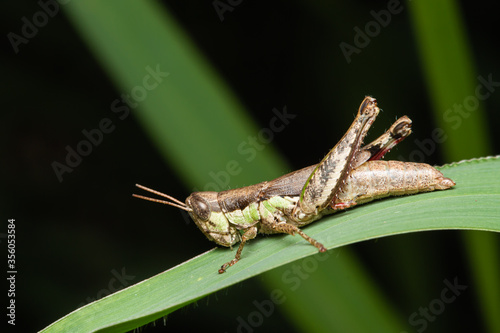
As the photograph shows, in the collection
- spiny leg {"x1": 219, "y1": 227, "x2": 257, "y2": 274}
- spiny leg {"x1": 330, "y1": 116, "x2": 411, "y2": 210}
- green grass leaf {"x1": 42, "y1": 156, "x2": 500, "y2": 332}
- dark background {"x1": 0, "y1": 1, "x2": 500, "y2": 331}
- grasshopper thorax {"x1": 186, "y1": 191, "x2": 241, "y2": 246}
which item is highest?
dark background {"x1": 0, "y1": 1, "x2": 500, "y2": 331}

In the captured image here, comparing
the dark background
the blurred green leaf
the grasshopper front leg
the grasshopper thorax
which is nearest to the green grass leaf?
the grasshopper front leg

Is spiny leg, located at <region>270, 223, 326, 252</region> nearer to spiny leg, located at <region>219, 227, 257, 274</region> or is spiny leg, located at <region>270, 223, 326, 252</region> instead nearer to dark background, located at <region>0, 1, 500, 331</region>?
spiny leg, located at <region>219, 227, 257, 274</region>

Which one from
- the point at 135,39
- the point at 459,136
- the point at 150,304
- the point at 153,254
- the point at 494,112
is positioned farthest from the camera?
the point at 153,254

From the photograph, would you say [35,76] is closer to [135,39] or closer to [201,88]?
[135,39]

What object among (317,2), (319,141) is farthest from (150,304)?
(317,2)

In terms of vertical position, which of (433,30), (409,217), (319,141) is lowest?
(409,217)

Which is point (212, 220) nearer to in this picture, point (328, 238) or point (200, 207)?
point (200, 207)

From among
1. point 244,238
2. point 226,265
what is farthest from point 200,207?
point 226,265
